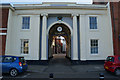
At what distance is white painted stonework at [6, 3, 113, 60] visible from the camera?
13047 millimetres

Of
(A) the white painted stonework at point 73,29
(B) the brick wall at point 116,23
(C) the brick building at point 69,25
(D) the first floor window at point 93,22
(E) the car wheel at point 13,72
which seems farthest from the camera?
(D) the first floor window at point 93,22

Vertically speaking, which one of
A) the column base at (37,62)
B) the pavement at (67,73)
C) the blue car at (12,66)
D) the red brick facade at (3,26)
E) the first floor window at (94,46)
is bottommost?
the pavement at (67,73)

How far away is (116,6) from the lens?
13.1 metres

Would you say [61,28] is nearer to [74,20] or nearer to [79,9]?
[74,20]

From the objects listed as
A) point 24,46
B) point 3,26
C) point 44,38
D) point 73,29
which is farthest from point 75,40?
point 3,26

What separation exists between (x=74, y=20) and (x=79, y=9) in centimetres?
154

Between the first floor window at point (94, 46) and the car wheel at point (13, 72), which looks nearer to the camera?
the car wheel at point (13, 72)

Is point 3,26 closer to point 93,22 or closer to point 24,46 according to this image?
point 24,46

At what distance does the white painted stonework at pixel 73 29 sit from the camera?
13.0 m

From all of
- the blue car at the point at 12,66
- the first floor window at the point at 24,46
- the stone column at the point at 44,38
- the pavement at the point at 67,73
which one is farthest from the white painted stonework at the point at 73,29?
the blue car at the point at 12,66

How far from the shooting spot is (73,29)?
13406 millimetres

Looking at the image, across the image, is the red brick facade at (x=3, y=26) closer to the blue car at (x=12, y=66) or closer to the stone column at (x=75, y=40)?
the blue car at (x=12, y=66)

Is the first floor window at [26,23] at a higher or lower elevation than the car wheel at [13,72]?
higher

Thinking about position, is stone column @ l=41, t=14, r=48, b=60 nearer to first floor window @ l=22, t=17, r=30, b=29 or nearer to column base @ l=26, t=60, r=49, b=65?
column base @ l=26, t=60, r=49, b=65
